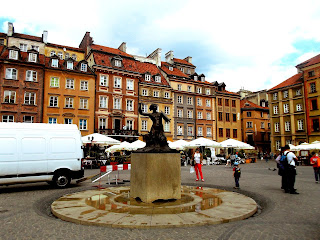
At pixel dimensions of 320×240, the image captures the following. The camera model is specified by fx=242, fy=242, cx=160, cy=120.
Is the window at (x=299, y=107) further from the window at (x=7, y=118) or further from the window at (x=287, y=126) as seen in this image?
the window at (x=7, y=118)

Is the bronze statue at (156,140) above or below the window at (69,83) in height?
below

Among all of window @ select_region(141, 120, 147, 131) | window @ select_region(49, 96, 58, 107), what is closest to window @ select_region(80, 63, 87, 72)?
window @ select_region(49, 96, 58, 107)

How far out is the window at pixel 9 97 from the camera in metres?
29.3

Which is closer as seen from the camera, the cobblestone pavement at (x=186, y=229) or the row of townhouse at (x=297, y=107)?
the cobblestone pavement at (x=186, y=229)

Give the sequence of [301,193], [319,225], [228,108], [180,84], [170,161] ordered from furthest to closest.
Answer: [228,108] < [180,84] < [301,193] < [170,161] < [319,225]

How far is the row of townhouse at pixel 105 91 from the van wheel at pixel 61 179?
72.9 feet

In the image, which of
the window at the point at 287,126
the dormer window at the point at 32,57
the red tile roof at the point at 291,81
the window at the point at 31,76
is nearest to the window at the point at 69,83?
the window at the point at 31,76

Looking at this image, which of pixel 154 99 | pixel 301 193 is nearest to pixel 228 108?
pixel 154 99

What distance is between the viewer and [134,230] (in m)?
4.98

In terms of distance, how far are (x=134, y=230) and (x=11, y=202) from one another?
5.31 metres

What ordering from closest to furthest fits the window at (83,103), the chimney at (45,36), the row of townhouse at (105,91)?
the row of townhouse at (105,91), the window at (83,103), the chimney at (45,36)

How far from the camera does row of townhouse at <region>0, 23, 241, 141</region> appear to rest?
3036cm

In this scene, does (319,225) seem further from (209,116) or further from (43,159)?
(209,116)

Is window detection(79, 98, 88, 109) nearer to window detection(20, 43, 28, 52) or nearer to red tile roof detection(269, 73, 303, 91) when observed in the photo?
window detection(20, 43, 28, 52)
